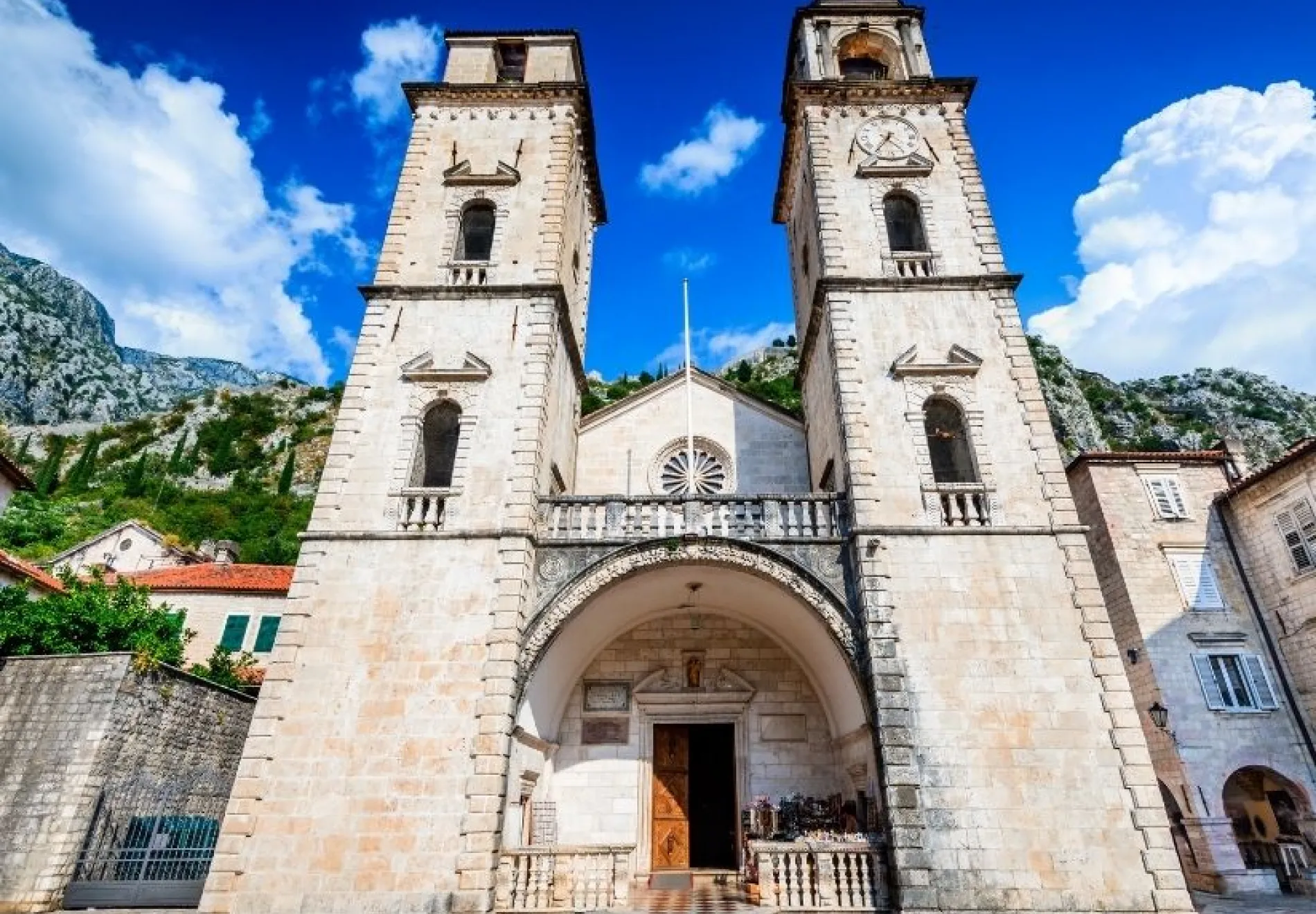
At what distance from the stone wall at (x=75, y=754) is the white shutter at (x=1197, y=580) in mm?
21683

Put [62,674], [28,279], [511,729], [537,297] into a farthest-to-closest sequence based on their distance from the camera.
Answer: [28,279] < [537,297] < [62,674] < [511,729]

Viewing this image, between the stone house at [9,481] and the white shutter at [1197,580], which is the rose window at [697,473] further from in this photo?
the stone house at [9,481]

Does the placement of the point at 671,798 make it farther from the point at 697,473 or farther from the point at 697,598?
the point at 697,473

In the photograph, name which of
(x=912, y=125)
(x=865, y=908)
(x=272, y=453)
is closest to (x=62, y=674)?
(x=865, y=908)

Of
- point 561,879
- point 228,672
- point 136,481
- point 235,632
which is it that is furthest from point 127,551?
point 561,879

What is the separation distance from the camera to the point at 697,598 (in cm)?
1290

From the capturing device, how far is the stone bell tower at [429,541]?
870 centimetres

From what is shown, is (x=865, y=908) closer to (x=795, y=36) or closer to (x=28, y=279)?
(x=795, y=36)

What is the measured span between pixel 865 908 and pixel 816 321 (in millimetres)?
10451

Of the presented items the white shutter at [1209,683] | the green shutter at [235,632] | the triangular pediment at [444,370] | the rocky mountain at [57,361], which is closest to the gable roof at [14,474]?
the triangular pediment at [444,370]

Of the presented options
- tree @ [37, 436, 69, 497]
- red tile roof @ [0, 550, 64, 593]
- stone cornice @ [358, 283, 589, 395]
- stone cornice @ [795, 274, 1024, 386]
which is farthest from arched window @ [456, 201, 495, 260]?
tree @ [37, 436, 69, 497]

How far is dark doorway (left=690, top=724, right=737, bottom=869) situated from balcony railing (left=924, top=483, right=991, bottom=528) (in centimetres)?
591

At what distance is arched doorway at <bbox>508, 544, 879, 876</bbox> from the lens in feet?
37.5

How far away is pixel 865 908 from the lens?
341 inches
